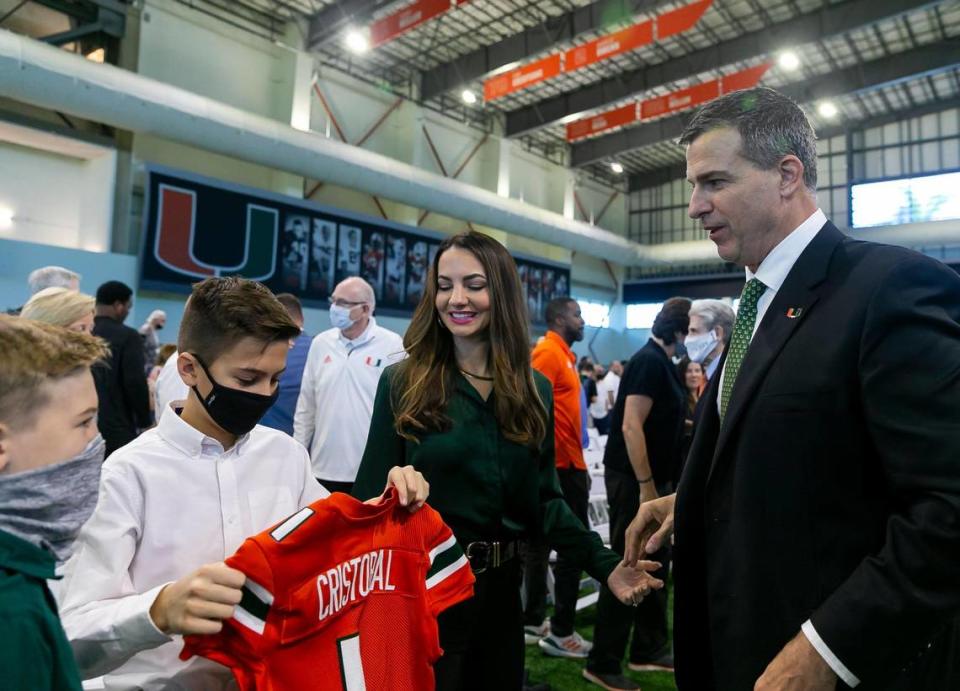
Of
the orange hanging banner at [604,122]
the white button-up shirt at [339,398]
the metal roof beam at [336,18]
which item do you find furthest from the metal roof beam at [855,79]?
the white button-up shirt at [339,398]

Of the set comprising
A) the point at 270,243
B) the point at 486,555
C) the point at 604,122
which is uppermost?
the point at 604,122

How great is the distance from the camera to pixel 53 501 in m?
0.84

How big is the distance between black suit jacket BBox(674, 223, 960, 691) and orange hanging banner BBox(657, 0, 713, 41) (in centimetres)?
797

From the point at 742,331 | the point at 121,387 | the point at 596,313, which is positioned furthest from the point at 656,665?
the point at 596,313

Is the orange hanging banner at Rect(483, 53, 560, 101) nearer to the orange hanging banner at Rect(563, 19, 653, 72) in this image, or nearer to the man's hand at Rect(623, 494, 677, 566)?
the orange hanging banner at Rect(563, 19, 653, 72)

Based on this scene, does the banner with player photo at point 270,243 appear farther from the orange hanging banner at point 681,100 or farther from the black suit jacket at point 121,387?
the black suit jacket at point 121,387

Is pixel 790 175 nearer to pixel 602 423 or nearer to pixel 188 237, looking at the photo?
pixel 602 423

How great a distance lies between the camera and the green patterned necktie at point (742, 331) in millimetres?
1359

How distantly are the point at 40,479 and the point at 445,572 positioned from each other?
819 millimetres

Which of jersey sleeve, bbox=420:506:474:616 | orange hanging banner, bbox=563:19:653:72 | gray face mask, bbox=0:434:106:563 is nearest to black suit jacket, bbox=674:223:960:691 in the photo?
jersey sleeve, bbox=420:506:474:616

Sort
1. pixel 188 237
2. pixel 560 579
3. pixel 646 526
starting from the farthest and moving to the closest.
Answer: pixel 188 237, pixel 560 579, pixel 646 526

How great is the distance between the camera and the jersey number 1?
4.01ft

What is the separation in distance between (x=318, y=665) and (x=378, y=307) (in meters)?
11.5

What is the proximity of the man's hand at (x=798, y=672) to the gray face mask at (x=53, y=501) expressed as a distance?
1025 mm
